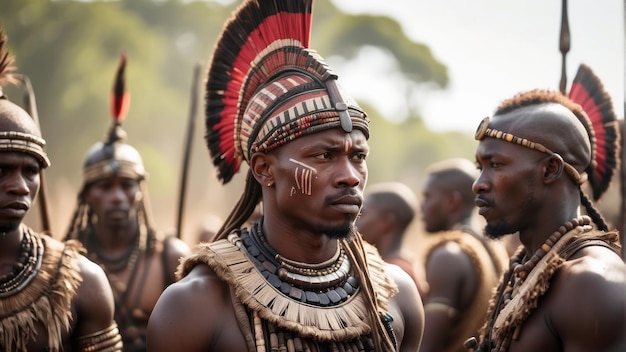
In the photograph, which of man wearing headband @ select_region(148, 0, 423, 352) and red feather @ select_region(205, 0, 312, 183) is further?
red feather @ select_region(205, 0, 312, 183)

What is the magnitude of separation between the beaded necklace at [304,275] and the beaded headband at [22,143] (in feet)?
4.70

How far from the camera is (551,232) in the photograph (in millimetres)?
5039

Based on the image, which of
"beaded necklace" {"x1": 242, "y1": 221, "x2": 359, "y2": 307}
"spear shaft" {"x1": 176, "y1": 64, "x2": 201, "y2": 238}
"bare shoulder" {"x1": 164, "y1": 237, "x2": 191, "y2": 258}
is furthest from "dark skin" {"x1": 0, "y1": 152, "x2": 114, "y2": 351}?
"spear shaft" {"x1": 176, "y1": 64, "x2": 201, "y2": 238}

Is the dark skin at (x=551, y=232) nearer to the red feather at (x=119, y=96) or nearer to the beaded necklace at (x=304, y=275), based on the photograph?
the beaded necklace at (x=304, y=275)

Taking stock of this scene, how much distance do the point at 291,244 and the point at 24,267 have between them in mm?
1692

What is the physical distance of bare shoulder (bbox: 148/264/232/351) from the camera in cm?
419

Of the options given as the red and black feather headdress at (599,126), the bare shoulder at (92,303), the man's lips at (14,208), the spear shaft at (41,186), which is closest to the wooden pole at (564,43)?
the red and black feather headdress at (599,126)

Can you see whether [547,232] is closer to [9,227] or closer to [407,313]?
[407,313]

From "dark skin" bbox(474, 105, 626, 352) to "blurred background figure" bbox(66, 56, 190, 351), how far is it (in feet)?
12.6

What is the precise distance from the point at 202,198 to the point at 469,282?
86.8 ft

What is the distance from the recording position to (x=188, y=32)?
39.4 metres

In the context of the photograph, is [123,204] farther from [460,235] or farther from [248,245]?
[248,245]

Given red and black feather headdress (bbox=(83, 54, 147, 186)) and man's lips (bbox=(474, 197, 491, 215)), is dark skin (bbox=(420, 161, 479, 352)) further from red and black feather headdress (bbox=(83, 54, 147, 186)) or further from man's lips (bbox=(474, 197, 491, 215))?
red and black feather headdress (bbox=(83, 54, 147, 186))

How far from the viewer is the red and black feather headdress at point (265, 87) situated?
14.6 ft
